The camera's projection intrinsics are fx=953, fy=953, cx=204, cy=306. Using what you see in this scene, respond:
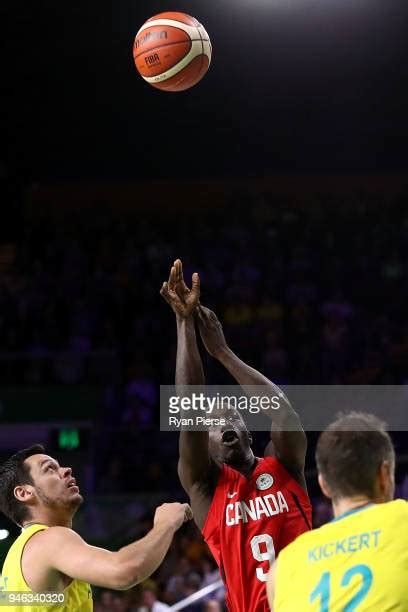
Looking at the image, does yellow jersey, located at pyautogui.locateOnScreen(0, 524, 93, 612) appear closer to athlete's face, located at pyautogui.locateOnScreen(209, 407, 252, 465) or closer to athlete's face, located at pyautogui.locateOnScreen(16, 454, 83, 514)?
athlete's face, located at pyautogui.locateOnScreen(16, 454, 83, 514)

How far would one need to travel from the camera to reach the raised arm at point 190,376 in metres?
4.04

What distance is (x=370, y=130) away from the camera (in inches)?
681

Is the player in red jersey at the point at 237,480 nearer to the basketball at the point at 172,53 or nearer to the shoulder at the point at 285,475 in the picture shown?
the shoulder at the point at 285,475

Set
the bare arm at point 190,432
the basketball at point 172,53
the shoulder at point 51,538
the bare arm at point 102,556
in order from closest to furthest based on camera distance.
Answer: the bare arm at point 102,556, the shoulder at point 51,538, the bare arm at point 190,432, the basketball at point 172,53

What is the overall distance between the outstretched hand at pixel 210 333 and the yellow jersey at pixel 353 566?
173 centimetres

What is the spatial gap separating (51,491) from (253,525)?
3.08 ft

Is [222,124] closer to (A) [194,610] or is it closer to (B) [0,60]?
(B) [0,60]

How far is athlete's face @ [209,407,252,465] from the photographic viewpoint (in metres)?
4.36

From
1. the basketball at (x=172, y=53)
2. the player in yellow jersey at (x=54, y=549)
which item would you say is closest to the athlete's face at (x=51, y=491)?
the player in yellow jersey at (x=54, y=549)

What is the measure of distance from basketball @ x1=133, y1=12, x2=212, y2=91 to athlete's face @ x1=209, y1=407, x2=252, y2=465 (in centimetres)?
280

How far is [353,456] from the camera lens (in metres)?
2.63

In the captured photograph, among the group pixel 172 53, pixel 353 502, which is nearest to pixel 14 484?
pixel 353 502

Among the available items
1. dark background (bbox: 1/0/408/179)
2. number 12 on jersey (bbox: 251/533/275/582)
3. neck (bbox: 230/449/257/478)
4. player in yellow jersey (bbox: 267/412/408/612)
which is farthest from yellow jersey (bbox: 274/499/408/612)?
dark background (bbox: 1/0/408/179)

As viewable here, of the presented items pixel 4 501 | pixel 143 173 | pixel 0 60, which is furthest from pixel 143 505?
pixel 143 173
